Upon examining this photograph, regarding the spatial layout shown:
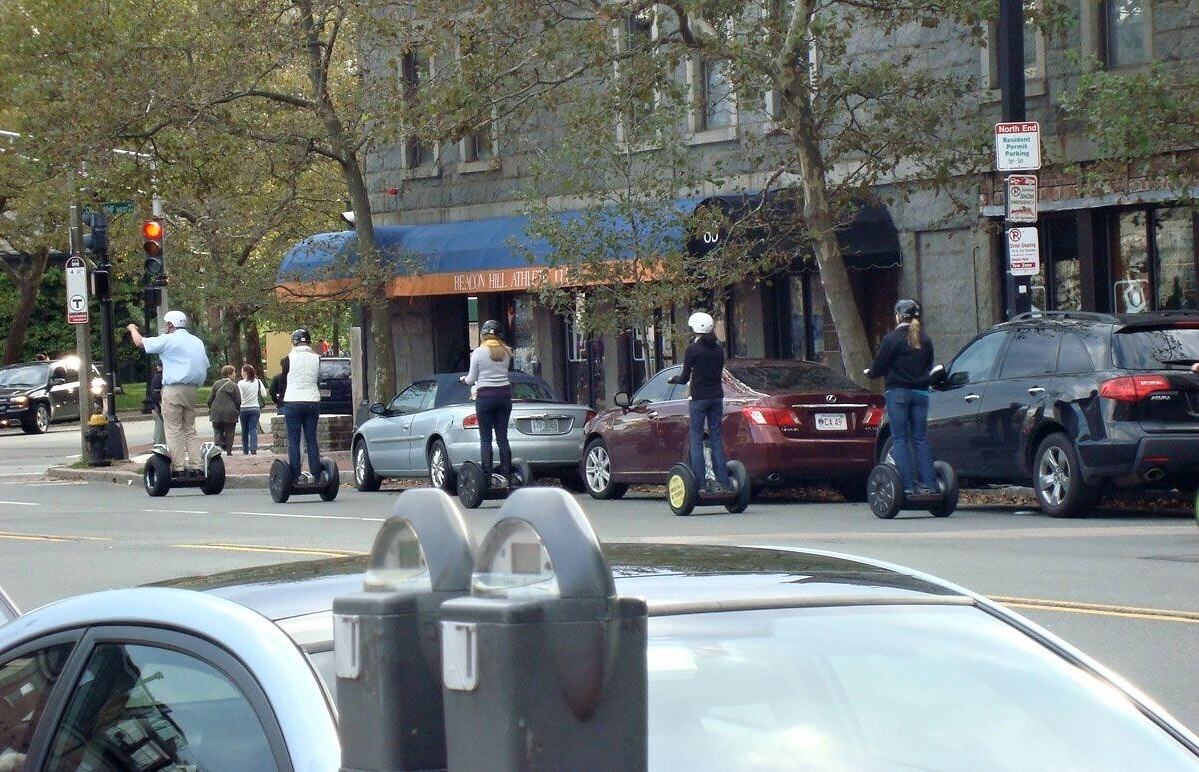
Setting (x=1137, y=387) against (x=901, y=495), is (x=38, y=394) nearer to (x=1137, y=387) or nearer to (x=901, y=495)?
(x=901, y=495)

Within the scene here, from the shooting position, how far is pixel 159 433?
116 feet

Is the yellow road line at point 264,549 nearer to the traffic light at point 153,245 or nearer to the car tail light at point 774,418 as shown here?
the car tail light at point 774,418

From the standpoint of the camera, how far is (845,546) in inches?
526

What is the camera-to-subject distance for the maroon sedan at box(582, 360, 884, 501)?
18.4 meters

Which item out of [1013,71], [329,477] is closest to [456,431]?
[329,477]

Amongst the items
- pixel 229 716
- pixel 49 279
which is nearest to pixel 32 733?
pixel 229 716

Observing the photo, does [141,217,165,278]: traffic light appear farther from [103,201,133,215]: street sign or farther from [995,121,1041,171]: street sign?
[995,121,1041,171]: street sign

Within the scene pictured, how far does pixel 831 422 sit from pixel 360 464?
7928 mm

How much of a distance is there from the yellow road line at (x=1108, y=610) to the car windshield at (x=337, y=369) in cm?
3038

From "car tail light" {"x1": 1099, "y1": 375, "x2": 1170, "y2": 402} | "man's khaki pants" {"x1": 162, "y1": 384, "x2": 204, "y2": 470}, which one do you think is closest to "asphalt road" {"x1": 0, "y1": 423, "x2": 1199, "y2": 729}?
"man's khaki pants" {"x1": 162, "y1": 384, "x2": 204, "y2": 470}

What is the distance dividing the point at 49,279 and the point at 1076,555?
205 ft

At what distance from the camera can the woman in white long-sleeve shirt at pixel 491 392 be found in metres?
19.2

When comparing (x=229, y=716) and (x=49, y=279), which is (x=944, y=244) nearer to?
(x=229, y=716)

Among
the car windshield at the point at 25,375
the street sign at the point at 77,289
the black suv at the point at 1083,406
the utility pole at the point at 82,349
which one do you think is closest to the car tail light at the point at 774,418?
the black suv at the point at 1083,406
